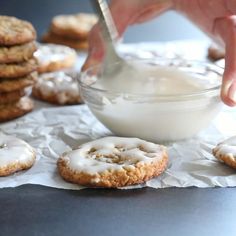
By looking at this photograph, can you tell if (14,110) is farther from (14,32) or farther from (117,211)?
(117,211)

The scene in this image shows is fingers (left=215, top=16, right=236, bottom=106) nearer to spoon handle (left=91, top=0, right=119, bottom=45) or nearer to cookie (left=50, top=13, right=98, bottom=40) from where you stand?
spoon handle (left=91, top=0, right=119, bottom=45)

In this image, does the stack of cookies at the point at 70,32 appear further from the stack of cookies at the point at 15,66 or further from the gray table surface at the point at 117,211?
the gray table surface at the point at 117,211

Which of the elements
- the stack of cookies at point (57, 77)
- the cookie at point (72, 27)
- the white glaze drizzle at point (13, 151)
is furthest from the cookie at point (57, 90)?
the cookie at point (72, 27)

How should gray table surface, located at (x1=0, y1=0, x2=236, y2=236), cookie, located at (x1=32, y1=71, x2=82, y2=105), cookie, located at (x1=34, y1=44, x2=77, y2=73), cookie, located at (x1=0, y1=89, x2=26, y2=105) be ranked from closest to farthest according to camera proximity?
gray table surface, located at (x1=0, y1=0, x2=236, y2=236), cookie, located at (x1=0, y1=89, x2=26, y2=105), cookie, located at (x1=32, y1=71, x2=82, y2=105), cookie, located at (x1=34, y1=44, x2=77, y2=73)

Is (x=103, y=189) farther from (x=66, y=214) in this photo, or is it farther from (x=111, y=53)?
(x=111, y=53)

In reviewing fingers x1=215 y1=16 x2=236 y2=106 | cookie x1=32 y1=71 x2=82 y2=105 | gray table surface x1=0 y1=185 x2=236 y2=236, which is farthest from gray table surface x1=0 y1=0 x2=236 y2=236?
cookie x1=32 y1=71 x2=82 y2=105
